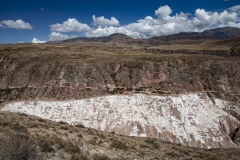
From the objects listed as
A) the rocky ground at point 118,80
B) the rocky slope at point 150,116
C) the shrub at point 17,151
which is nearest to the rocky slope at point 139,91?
the rocky ground at point 118,80

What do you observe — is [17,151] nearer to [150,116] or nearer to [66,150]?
[66,150]

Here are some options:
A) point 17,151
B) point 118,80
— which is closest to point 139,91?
point 118,80

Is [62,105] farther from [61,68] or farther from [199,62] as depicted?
[199,62]

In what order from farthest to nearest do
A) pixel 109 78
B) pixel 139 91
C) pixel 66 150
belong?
pixel 109 78 < pixel 139 91 < pixel 66 150

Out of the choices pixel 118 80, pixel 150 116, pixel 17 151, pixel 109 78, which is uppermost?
pixel 109 78

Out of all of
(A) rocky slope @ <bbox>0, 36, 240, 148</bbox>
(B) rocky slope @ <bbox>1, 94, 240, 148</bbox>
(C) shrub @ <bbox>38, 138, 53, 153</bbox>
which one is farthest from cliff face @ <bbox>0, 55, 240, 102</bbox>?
(C) shrub @ <bbox>38, 138, 53, 153</bbox>

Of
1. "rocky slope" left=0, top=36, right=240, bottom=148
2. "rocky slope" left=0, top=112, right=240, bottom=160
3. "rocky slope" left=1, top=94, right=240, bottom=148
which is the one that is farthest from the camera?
"rocky slope" left=0, top=36, right=240, bottom=148

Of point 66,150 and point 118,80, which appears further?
point 118,80

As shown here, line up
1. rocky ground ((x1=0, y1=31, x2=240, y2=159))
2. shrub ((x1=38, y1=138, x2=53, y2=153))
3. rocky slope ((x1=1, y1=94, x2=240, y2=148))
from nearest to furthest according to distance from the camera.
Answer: shrub ((x1=38, y1=138, x2=53, y2=153)) < rocky slope ((x1=1, y1=94, x2=240, y2=148)) < rocky ground ((x1=0, y1=31, x2=240, y2=159))

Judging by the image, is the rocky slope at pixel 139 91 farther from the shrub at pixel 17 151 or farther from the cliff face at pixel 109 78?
the shrub at pixel 17 151

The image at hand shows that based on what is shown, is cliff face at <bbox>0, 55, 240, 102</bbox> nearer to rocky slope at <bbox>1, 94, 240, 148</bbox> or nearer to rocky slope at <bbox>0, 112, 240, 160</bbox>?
rocky slope at <bbox>1, 94, 240, 148</bbox>

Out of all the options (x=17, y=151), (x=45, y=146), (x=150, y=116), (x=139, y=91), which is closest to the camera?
(x=17, y=151)
